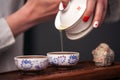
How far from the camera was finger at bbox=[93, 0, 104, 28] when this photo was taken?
660 mm

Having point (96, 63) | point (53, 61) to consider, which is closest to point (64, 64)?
point (53, 61)

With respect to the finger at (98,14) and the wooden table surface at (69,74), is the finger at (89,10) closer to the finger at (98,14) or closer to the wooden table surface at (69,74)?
the finger at (98,14)

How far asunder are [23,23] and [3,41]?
0.07 m

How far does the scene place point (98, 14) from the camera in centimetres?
67

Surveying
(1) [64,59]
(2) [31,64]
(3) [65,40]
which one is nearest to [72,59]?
(1) [64,59]

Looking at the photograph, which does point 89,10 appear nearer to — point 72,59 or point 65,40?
point 72,59

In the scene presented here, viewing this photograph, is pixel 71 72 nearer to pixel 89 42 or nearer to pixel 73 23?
pixel 73 23

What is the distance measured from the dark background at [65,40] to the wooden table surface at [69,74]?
→ 1.52 ft

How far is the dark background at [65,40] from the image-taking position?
1.22 meters

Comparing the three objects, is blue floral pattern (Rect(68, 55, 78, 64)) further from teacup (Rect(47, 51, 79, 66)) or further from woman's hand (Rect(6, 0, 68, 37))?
woman's hand (Rect(6, 0, 68, 37))

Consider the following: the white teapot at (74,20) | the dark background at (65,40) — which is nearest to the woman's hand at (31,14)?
the white teapot at (74,20)

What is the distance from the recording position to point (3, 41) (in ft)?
2.30

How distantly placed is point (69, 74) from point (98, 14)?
169 mm

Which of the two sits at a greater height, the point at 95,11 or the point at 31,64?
the point at 95,11
